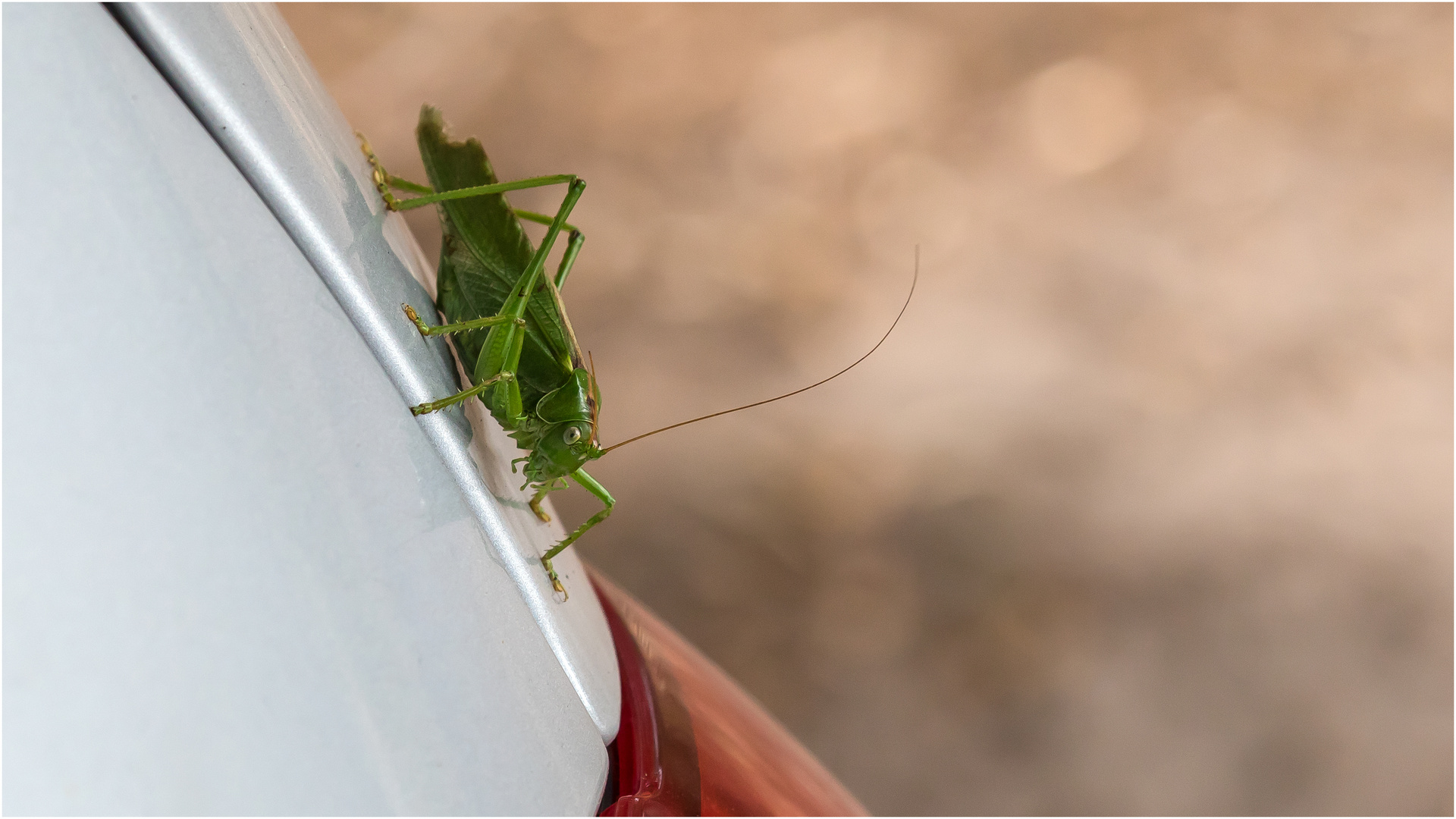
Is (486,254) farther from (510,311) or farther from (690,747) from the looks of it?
(690,747)

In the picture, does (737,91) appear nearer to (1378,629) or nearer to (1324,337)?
(1324,337)

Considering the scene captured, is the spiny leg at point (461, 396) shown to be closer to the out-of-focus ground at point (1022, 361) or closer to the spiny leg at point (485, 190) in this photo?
the spiny leg at point (485, 190)

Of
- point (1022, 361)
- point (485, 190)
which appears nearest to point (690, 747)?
point (485, 190)

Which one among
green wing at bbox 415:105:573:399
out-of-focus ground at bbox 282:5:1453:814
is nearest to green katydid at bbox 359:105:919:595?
green wing at bbox 415:105:573:399

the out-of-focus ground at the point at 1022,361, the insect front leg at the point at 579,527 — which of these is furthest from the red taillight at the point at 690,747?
the out-of-focus ground at the point at 1022,361

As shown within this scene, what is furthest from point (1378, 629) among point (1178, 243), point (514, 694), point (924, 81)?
point (514, 694)

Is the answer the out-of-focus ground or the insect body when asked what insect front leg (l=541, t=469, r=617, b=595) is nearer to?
the insect body
